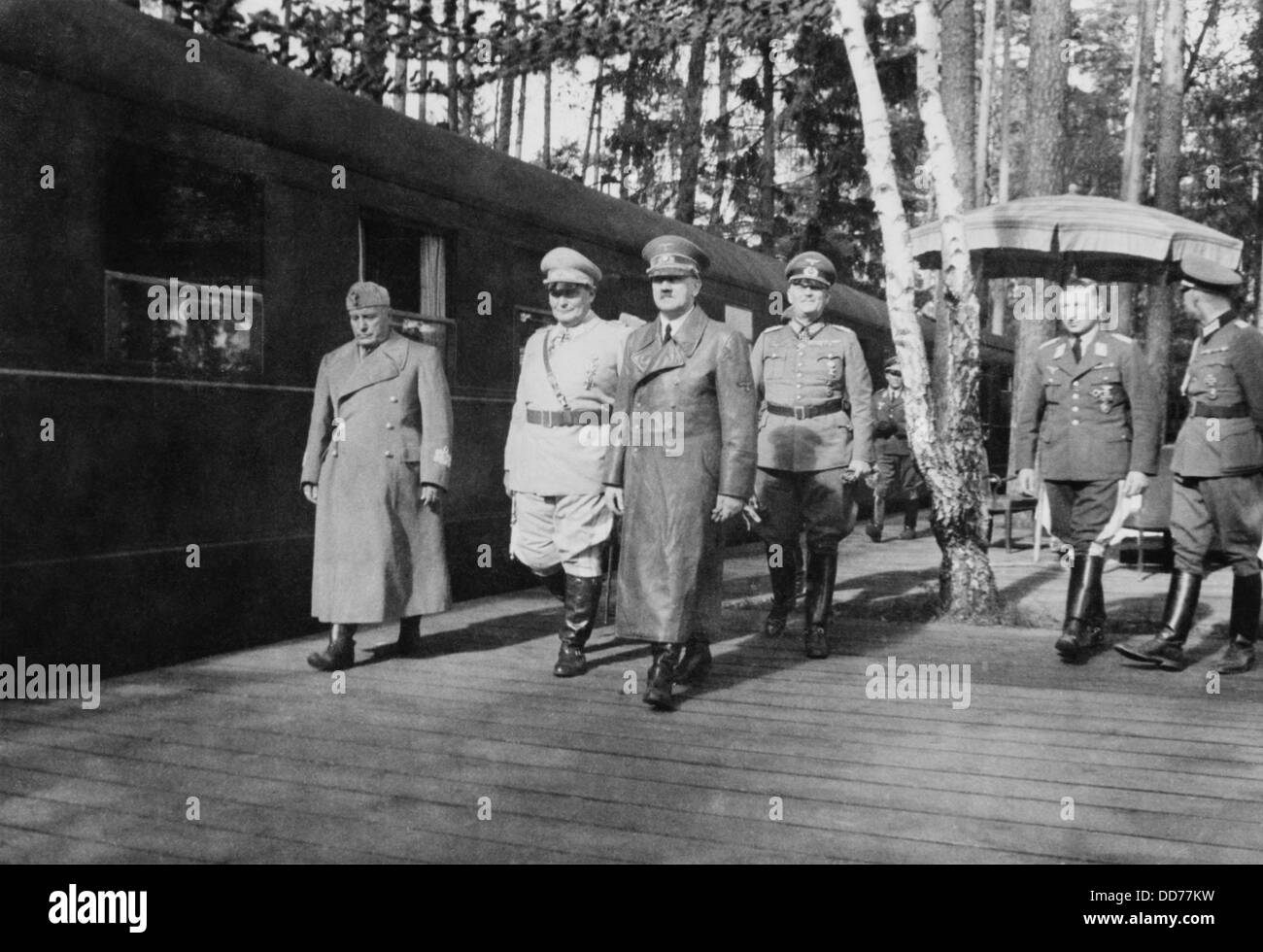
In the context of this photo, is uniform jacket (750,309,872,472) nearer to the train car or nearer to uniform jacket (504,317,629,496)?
uniform jacket (504,317,629,496)

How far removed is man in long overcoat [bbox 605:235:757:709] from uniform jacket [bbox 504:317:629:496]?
22.9 inches

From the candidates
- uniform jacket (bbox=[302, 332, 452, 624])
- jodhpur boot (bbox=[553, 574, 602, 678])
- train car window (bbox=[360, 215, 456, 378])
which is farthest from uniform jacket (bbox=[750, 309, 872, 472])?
train car window (bbox=[360, 215, 456, 378])

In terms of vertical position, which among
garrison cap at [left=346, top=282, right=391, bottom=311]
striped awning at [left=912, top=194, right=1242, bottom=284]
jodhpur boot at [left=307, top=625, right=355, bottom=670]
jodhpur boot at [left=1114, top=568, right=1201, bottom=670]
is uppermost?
striped awning at [left=912, top=194, right=1242, bottom=284]

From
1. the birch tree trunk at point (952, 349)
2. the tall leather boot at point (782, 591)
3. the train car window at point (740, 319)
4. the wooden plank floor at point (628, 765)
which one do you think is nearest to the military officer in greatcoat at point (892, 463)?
the train car window at point (740, 319)

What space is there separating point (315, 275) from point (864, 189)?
22408mm

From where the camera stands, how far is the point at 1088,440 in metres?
5.86

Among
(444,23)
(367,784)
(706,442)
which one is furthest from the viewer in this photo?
(444,23)

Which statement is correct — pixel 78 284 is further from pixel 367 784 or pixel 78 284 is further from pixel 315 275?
pixel 367 784

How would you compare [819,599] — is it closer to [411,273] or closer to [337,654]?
[337,654]

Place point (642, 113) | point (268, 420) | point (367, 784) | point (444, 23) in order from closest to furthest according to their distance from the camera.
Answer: point (367, 784)
point (268, 420)
point (444, 23)
point (642, 113)

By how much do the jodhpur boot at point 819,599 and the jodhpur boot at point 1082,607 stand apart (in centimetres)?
110

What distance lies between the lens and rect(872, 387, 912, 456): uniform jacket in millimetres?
12344
